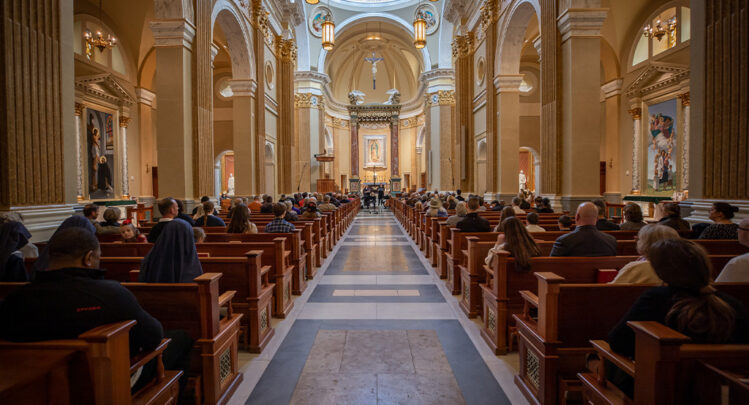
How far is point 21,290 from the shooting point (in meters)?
1.59

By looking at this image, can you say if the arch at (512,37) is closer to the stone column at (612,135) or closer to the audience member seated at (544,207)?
the stone column at (612,135)

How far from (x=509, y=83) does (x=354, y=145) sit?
18915 mm

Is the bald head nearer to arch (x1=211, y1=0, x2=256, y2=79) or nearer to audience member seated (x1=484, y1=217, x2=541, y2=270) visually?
audience member seated (x1=484, y1=217, x2=541, y2=270)

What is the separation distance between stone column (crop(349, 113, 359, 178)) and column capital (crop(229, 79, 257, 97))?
17600 millimetres

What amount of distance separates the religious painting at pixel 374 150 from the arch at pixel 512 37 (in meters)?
19.1

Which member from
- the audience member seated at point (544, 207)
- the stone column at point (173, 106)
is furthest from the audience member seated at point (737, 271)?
the stone column at point (173, 106)

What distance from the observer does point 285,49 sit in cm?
1622

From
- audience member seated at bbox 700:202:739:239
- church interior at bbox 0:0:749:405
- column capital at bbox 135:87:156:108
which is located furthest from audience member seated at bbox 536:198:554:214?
column capital at bbox 135:87:156:108

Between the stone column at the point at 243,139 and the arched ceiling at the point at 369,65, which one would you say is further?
the arched ceiling at the point at 369,65

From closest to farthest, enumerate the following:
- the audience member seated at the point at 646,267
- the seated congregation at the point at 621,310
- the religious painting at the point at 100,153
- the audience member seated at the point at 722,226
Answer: the seated congregation at the point at 621,310
the audience member seated at the point at 646,267
the audience member seated at the point at 722,226
the religious painting at the point at 100,153

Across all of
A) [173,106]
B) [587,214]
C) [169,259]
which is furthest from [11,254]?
[173,106]

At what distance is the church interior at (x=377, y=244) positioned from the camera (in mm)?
1584

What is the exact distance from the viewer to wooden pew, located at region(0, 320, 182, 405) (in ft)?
4.35

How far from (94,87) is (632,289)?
1556 cm
